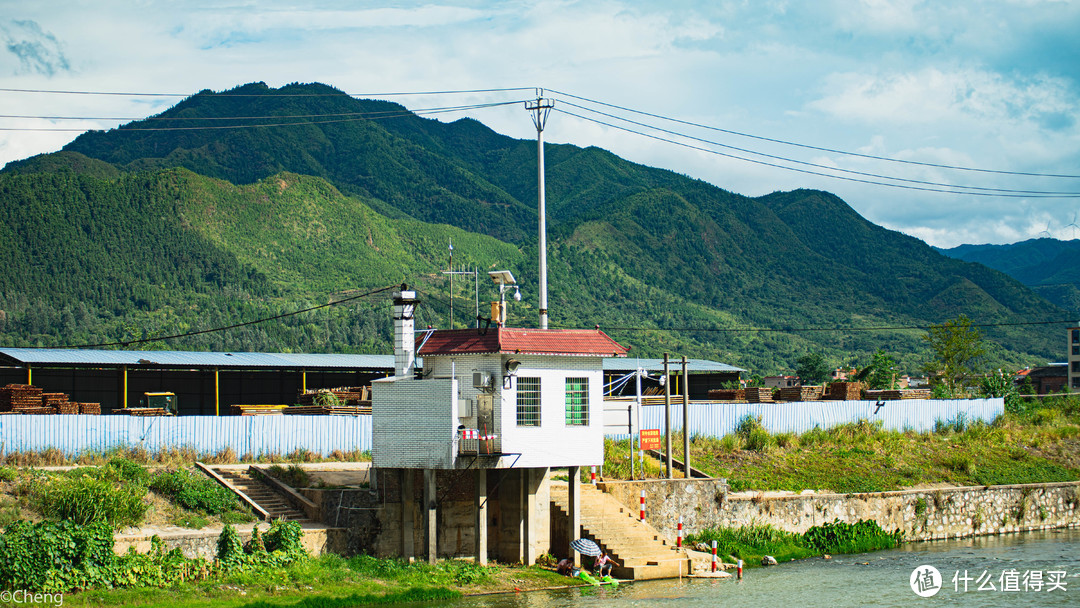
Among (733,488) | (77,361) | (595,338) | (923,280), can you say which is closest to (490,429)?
(595,338)

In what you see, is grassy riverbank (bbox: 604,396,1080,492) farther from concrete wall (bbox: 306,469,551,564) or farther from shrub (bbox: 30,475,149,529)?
shrub (bbox: 30,475,149,529)

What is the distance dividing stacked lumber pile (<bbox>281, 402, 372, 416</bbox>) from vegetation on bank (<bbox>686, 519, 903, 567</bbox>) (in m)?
15.9

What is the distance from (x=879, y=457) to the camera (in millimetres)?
51906

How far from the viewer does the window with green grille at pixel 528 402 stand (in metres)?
33.0

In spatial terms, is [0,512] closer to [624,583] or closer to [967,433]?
A: [624,583]

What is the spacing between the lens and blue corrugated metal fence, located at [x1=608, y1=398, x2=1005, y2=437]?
52.0 metres

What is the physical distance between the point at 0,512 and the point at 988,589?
94.6 feet

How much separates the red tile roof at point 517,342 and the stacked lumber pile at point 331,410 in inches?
501

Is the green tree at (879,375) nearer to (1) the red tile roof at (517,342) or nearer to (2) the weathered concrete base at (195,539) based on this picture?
(1) the red tile roof at (517,342)

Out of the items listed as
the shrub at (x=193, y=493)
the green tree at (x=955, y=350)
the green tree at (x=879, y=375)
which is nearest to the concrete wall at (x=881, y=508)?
the shrub at (x=193, y=493)

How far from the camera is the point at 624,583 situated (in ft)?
109

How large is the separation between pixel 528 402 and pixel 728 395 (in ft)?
109

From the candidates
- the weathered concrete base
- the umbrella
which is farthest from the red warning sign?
the weathered concrete base

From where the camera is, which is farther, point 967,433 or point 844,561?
point 967,433
